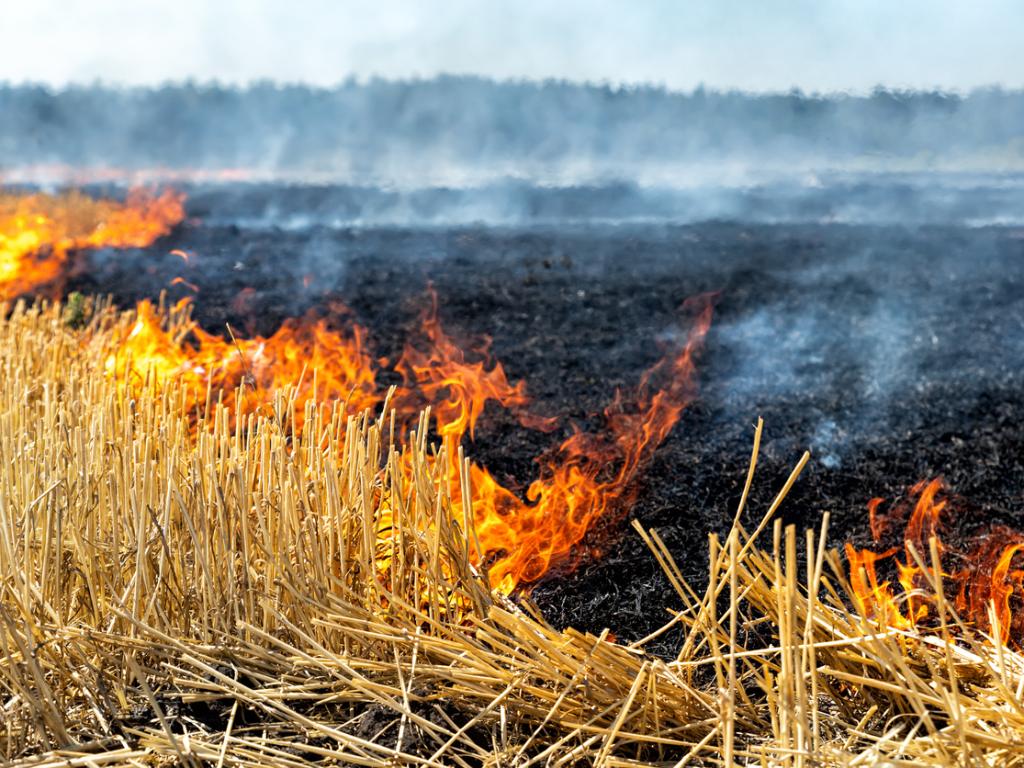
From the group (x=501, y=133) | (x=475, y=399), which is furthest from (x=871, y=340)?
(x=501, y=133)

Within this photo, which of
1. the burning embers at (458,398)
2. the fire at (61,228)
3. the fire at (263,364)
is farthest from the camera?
the fire at (61,228)

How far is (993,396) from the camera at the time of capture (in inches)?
219

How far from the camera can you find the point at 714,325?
24.7 ft

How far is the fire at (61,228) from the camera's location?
10.3 meters

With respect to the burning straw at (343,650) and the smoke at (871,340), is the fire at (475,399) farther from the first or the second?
the smoke at (871,340)

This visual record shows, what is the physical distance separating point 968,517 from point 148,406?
2939mm

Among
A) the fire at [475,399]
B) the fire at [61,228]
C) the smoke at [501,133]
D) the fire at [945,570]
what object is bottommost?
the fire at [945,570]

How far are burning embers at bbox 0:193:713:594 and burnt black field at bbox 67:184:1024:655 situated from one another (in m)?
0.11

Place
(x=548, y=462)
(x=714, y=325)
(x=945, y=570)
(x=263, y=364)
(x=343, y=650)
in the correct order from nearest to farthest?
(x=343, y=650) < (x=945, y=570) < (x=548, y=462) < (x=263, y=364) < (x=714, y=325)

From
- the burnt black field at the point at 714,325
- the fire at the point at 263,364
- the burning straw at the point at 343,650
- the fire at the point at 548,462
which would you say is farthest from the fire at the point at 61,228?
the burning straw at the point at 343,650

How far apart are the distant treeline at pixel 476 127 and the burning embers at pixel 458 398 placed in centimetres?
390

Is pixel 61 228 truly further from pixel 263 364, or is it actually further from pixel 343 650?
pixel 343 650

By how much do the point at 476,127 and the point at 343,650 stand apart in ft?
55.2

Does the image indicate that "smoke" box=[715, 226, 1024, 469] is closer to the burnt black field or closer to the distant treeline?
the burnt black field
